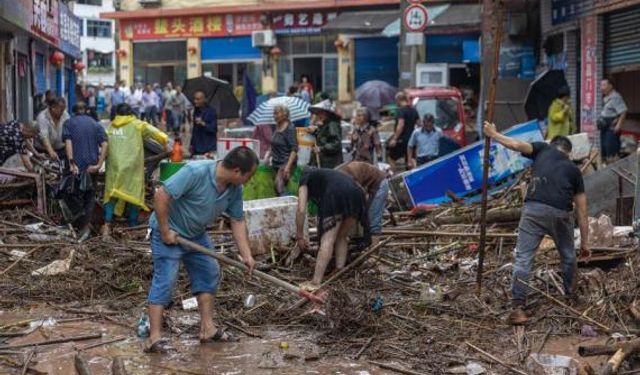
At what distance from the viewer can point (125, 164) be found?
12.0m

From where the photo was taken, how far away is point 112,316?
8508mm

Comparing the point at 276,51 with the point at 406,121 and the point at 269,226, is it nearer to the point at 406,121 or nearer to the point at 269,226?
the point at 406,121

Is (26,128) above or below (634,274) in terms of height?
above

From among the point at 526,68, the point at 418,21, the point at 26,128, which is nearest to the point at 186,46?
the point at 526,68

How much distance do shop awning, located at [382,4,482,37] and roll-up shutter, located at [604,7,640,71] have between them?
37.7 ft

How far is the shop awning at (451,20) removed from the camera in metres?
31.2

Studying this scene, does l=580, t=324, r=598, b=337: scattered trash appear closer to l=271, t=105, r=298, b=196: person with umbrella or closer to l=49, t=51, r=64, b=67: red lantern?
l=271, t=105, r=298, b=196: person with umbrella

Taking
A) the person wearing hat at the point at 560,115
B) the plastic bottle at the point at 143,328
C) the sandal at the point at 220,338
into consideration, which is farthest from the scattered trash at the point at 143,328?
the person wearing hat at the point at 560,115

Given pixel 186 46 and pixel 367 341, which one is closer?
pixel 367 341

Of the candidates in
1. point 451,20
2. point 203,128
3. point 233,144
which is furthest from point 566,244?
point 451,20

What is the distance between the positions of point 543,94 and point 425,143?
225 centimetres

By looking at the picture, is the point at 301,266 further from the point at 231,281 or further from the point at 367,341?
the point at 367,341

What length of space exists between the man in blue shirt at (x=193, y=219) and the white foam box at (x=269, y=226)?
299 cm

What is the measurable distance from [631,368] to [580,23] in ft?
49.6
